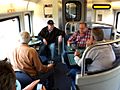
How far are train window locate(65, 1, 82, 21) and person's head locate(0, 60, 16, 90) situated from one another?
482 centimetres

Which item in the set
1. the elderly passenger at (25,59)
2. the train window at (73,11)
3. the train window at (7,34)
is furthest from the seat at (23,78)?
the train window at (73,11)

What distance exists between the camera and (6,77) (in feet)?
3.44

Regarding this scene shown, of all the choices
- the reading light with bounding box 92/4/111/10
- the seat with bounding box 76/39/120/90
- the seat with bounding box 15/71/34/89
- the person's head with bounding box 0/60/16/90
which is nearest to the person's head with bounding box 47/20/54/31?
the reading light with bounding box 92/4/111/10

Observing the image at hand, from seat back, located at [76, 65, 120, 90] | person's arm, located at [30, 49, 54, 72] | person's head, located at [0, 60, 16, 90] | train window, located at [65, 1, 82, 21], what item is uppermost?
train window, located at [65, 1, 82, 21]

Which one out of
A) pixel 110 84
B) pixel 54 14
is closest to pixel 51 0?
pixel 54 14

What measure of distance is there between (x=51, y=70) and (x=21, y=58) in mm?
557

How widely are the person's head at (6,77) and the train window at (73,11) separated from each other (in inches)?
190

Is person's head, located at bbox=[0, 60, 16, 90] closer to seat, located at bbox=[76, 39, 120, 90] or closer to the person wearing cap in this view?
seat, located at bbox=[76, 39, 120, 90]

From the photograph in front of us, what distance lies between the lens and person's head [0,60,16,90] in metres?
1.03

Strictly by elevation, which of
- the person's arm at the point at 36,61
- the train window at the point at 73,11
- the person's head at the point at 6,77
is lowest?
the person's arm at the point at 36,61

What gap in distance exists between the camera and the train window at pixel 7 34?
3507mm

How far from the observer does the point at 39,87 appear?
2014mm

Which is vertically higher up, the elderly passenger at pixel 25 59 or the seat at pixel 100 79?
the elderly passenger at pixel 25 59

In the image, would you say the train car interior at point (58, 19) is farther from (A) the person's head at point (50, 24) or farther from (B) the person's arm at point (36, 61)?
(B) the person's arm at point (36, 61)
